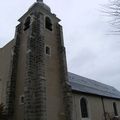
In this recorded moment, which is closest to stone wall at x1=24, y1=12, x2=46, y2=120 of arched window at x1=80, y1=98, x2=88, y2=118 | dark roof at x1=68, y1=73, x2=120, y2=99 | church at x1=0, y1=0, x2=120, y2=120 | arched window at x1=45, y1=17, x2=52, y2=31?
church at x1=0, y1=0, x2=120, y2=120

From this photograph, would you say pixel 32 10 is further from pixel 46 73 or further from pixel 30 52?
pixel 46 73

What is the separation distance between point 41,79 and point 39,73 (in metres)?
0.61

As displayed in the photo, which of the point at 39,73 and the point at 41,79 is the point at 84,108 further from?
the point at 39,73

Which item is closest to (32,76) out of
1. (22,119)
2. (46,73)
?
(46,73)

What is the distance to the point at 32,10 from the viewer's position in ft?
65.1

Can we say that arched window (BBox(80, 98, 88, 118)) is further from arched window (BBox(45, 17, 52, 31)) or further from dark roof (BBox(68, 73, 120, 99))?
arched window (BBox(45, 17, 52, 31))

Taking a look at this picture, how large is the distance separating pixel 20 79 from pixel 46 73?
9.18ft

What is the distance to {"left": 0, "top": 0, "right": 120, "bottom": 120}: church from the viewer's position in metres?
15.0

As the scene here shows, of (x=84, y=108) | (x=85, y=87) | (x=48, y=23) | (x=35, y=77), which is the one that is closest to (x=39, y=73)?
(x=35, y=77)

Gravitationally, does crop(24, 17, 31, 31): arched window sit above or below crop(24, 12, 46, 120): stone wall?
above

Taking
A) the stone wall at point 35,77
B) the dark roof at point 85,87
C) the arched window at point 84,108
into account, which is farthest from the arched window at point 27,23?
the arched window at point 84,108

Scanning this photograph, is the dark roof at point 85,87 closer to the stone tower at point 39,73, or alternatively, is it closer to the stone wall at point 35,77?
the stone tower at point 39,73

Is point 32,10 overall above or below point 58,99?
above

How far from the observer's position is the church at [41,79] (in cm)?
1496
